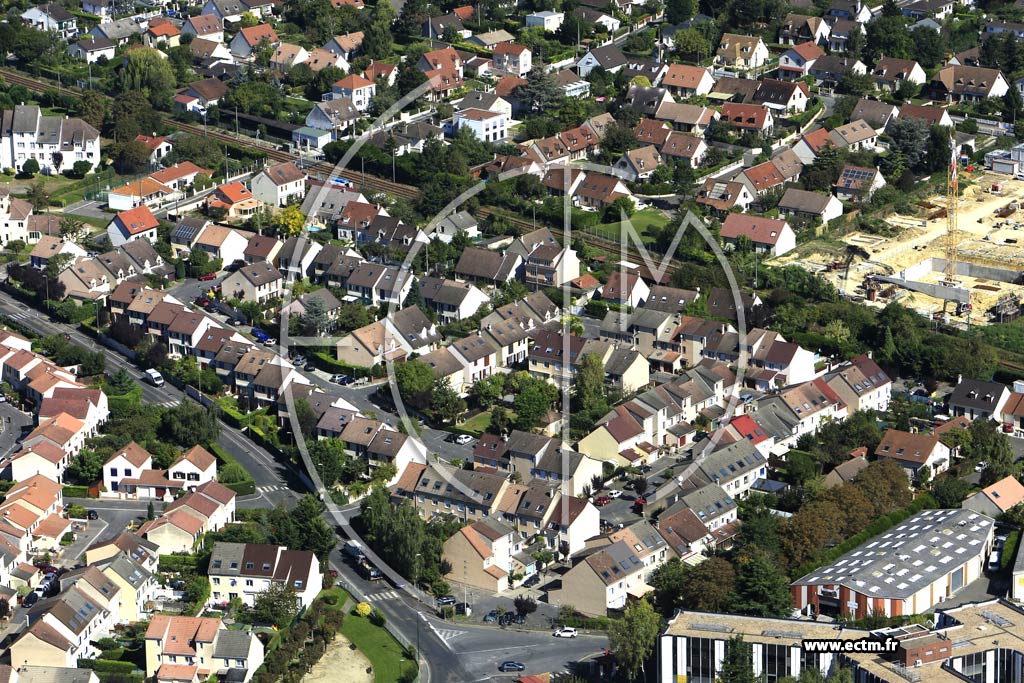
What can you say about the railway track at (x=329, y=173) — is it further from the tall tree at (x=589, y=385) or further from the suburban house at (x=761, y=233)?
the tall tree at (x=589, y=385)

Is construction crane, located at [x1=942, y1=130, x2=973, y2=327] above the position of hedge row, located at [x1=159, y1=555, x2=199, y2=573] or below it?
above

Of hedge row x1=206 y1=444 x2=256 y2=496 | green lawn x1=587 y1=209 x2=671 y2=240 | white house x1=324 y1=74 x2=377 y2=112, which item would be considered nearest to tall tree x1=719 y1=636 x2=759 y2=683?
hedge row x1=206 y1=444 x2=256 y2=496

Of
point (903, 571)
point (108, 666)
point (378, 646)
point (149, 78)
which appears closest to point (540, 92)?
point (149, 78)

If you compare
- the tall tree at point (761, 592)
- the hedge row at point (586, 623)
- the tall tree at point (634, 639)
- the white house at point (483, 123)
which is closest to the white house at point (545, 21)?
the white house at point (483, 123)

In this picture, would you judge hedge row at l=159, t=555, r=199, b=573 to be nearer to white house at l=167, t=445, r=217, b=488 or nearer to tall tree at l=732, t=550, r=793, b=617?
white house at l=167, t=445, r=217, b=488

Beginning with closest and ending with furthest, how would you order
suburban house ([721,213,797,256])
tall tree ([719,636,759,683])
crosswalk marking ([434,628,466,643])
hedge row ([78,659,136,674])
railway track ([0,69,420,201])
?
tall tree ([719,636,759,683])
hedge row ([78,659,136,674])
crosswalk marking ([434,628,466,643])
suburban house ([721,213,797,256])
railway track ([0,69,420,201])

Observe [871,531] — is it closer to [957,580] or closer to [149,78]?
[957,580]
